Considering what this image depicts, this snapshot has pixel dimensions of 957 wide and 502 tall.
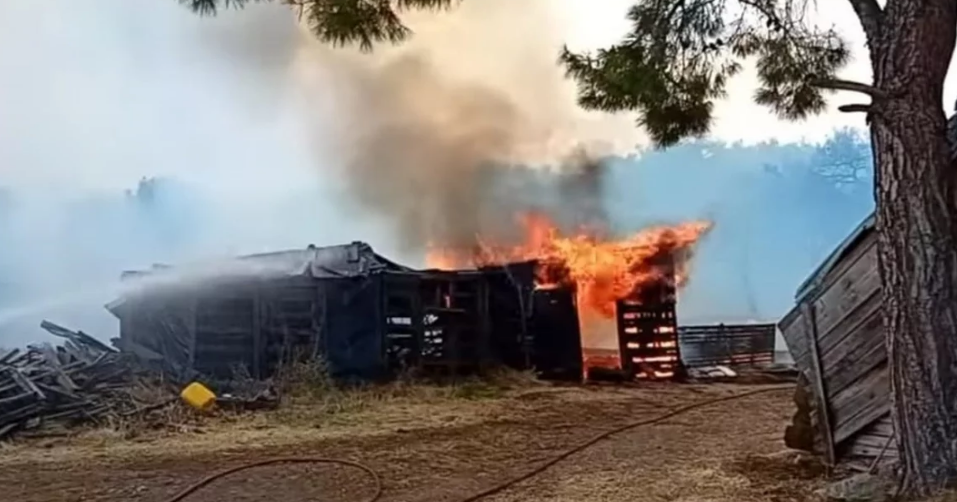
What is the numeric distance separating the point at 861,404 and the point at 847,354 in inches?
10.6

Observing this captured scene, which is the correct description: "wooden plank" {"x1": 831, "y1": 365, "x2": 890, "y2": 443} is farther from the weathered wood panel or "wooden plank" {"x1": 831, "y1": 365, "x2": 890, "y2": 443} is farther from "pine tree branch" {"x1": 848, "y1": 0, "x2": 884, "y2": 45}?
"pine tree branch" {"x1": 848, "y1": 0, "x2": 884, "y2": 45}

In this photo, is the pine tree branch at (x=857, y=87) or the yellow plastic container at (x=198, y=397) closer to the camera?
the pine tree branch at (x=857, y=87)

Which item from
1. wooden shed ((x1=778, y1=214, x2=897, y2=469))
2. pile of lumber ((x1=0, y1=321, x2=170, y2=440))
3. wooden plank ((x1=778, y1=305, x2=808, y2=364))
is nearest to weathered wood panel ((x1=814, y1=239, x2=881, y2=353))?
wooden shed ((x1=778, y1=214, x2=897, y2=469))

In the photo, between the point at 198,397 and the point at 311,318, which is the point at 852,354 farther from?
the point at 311,318

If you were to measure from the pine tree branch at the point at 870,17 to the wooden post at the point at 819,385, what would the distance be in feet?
5.11

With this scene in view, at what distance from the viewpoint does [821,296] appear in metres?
4.57

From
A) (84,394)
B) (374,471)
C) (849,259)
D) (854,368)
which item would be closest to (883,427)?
(854,368)

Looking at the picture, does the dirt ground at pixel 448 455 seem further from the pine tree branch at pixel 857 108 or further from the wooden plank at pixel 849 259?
the pine tree branch at pixel 857 108

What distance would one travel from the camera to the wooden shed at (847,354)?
427 centimetres

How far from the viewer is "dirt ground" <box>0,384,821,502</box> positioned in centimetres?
450

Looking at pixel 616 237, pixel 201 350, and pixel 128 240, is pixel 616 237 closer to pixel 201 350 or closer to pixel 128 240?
pixel 201 350

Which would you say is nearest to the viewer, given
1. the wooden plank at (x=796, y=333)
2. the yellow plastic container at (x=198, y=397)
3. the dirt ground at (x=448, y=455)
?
the dirt ground at (x=448, y=455)

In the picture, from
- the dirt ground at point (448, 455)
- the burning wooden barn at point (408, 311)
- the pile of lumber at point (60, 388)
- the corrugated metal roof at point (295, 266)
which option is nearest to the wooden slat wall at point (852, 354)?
the dirt ground at point (448, 455)

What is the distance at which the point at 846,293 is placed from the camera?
4.41 m
